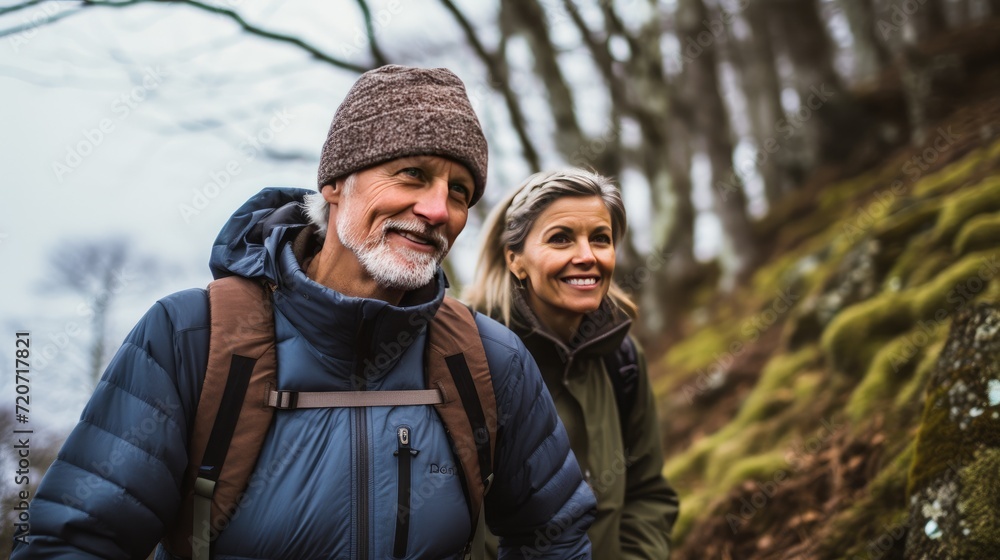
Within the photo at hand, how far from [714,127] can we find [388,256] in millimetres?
10757

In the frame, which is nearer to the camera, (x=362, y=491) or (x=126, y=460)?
(x=126, y=460)

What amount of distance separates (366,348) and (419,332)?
0.21m

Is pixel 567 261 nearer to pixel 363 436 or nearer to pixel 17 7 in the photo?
pixel 363 436

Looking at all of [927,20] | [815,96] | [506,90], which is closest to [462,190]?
[506,90]

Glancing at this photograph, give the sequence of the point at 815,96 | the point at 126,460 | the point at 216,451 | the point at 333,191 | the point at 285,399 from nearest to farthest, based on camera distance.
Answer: the point at 126,460 < the point at 216,451 < the point at 285,399 < the point at 333,191 < the point at 815,96

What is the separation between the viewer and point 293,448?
2.07 m

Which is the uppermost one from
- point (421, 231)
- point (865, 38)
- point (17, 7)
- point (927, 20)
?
point (17, 7)

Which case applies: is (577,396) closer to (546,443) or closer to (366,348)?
(546,443)

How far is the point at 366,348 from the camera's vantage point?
7.38ft

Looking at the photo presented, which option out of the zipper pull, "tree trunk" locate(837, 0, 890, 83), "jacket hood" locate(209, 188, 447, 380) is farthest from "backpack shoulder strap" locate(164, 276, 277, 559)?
"tree trunk" locate(837, 0, 890, 83)

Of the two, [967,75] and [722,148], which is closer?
[967,75]

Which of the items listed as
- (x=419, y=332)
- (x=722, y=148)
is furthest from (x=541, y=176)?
(x=722, y=148)

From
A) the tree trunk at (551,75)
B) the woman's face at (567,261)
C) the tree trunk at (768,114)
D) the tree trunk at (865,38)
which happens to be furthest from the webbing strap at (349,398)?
the tree trunk at (865,38)

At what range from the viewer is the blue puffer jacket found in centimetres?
187
